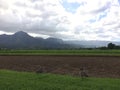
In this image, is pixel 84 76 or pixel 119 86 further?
pixel 84 76

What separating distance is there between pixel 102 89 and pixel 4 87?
6.85 meters

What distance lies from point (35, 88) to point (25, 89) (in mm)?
705

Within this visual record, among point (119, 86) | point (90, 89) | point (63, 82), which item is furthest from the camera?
point (63, 82)

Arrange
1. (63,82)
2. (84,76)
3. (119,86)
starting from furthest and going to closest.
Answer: (84,76)
(63,82)
(119,86)

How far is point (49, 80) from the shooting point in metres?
22.7

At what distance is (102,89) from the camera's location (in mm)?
18734

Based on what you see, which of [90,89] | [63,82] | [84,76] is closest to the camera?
[90,89]

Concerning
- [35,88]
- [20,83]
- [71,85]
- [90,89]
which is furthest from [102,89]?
[20,83]

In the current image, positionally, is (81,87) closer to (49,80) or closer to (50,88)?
(50,88)

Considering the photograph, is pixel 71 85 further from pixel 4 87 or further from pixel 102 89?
pixel 4 87

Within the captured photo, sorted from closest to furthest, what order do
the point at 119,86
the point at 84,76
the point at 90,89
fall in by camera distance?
the point at 90,89, the point at 119,86, the point at 84,76

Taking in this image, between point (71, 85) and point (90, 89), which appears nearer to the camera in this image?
point (90, 89)

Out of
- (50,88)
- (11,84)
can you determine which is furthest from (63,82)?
(11,84)

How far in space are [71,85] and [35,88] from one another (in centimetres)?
281
